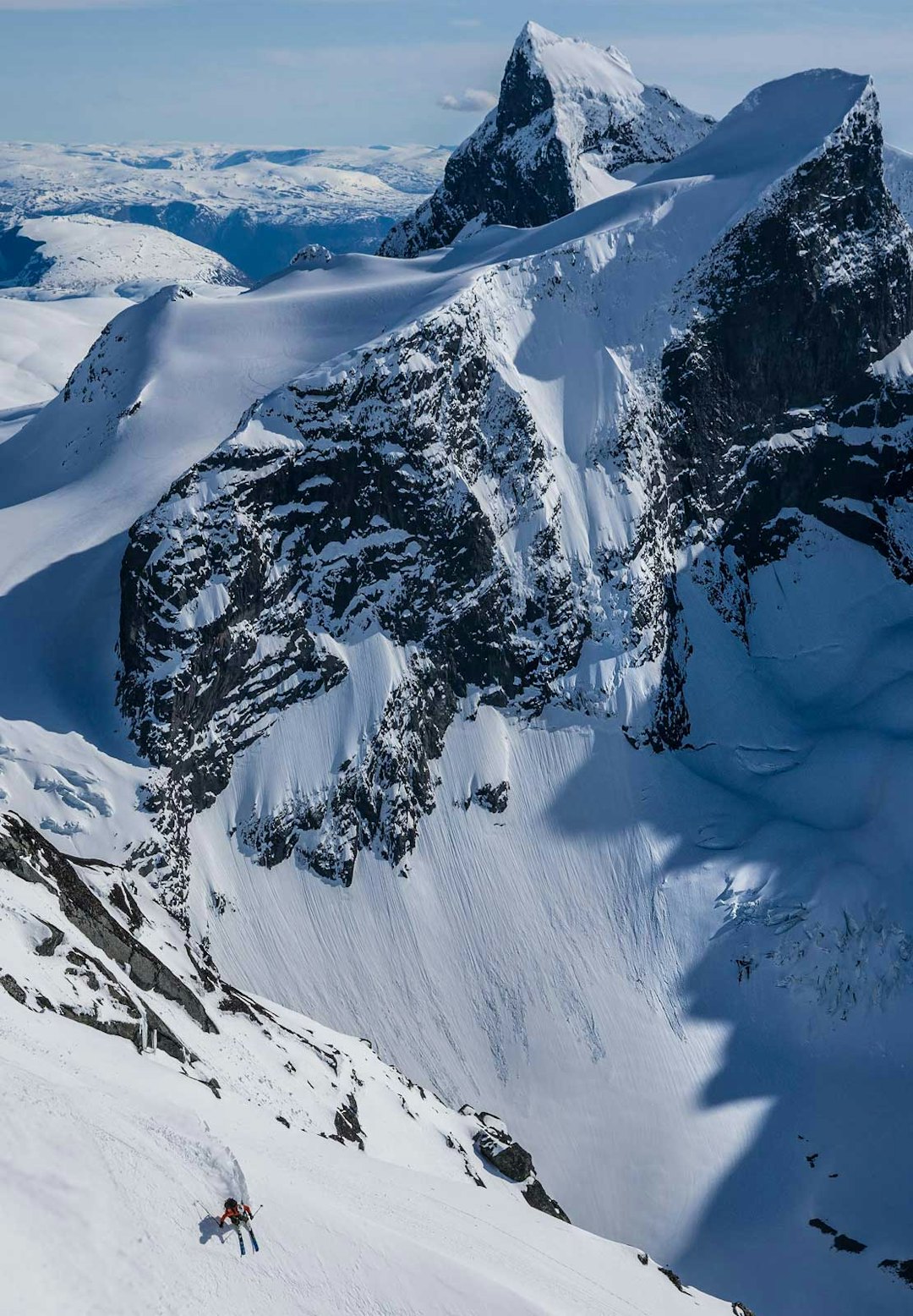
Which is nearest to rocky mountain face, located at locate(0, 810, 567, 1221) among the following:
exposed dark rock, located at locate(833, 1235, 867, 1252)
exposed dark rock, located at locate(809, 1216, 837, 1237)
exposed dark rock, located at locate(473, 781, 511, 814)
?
exposed dark rock, located at locate(809, 1216, 837, 1237)

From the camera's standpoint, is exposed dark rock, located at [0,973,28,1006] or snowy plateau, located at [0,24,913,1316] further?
snowy plateau, located at [0,24,913,1316]

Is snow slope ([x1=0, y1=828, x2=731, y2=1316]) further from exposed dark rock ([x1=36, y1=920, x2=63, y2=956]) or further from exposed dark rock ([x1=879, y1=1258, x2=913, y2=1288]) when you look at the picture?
exposed dark rock ([x1=879, y1=1258, x2=913, y2=1288])

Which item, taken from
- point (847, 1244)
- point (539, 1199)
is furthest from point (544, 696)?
point (539, 1199)

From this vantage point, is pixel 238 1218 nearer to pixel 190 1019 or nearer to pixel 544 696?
pixel 190 1019

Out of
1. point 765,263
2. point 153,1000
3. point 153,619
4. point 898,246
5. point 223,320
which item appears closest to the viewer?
point 153,1000

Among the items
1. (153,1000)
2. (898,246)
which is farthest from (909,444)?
(153,1000)

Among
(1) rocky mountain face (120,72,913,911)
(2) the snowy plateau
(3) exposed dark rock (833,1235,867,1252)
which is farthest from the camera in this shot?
(1) rocky mountain face (120,72,913,911)

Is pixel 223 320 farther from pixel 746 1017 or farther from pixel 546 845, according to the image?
pixel 746 1017
